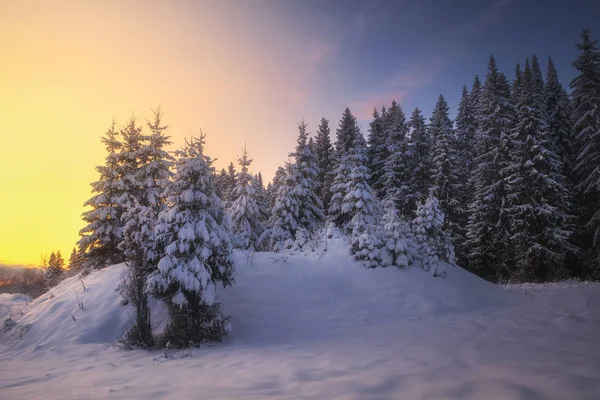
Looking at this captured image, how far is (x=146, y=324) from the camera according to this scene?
28.8 ft

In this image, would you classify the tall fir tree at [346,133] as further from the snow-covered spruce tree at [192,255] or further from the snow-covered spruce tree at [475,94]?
the snow-covered spruce tree at [192,255]

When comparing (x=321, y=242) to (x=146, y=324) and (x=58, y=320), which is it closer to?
(x=146, y=324)

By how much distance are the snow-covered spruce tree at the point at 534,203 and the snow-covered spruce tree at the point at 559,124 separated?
6.94 feet

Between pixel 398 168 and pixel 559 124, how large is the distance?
13390 millimetres

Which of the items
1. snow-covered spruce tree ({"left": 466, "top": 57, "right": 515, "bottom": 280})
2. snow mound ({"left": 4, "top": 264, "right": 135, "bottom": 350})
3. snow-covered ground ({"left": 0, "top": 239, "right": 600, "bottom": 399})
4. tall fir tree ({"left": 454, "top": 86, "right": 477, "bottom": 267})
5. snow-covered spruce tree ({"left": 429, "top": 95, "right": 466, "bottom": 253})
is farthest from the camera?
tall fir tree ({"left": 454, "top": 86, "right": 477, "bottom": 267})

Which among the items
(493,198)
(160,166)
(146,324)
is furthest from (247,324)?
(493,198)

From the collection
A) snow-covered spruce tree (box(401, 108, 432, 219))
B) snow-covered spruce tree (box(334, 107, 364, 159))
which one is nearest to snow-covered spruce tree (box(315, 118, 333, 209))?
snow-covered spruce tree (box(334, 107, 364, 159))

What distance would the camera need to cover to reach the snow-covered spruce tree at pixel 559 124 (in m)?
24.9

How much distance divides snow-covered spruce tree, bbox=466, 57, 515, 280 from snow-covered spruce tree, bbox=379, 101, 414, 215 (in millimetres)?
5418

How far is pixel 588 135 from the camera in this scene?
824 inches

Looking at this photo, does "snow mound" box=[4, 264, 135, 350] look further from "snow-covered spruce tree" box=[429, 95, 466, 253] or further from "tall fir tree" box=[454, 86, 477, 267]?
"tall fir tree" box=[454, 86, 477, 267]

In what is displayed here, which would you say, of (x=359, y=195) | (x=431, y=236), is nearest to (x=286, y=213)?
(x=359, y=195)

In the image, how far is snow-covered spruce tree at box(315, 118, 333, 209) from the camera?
31.8 meters

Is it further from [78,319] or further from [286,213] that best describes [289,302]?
[286,213]
